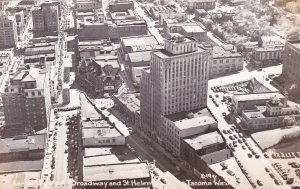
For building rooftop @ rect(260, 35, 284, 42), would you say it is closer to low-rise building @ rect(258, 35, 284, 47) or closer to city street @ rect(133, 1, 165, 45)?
low-rise building @ rect(258, 35, 284, 47)

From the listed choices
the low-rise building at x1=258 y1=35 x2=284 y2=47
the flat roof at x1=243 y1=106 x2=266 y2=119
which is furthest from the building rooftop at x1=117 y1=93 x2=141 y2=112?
the low-rise building at x1=258 y1=35 x2=284 y2=47

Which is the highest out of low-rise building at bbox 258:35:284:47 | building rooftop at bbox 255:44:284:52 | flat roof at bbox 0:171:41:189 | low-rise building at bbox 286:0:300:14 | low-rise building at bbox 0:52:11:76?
low-rise building at bbox 286:0:300:14

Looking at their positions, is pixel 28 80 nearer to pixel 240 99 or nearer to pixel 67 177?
pixel 67 177

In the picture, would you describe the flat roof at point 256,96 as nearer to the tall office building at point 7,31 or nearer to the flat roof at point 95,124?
the flat roof at point 95,124

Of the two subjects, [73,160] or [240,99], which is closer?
[73,160]

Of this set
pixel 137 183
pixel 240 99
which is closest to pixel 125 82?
pixel 240 99

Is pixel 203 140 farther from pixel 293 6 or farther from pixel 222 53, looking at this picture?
pixel 293 6
